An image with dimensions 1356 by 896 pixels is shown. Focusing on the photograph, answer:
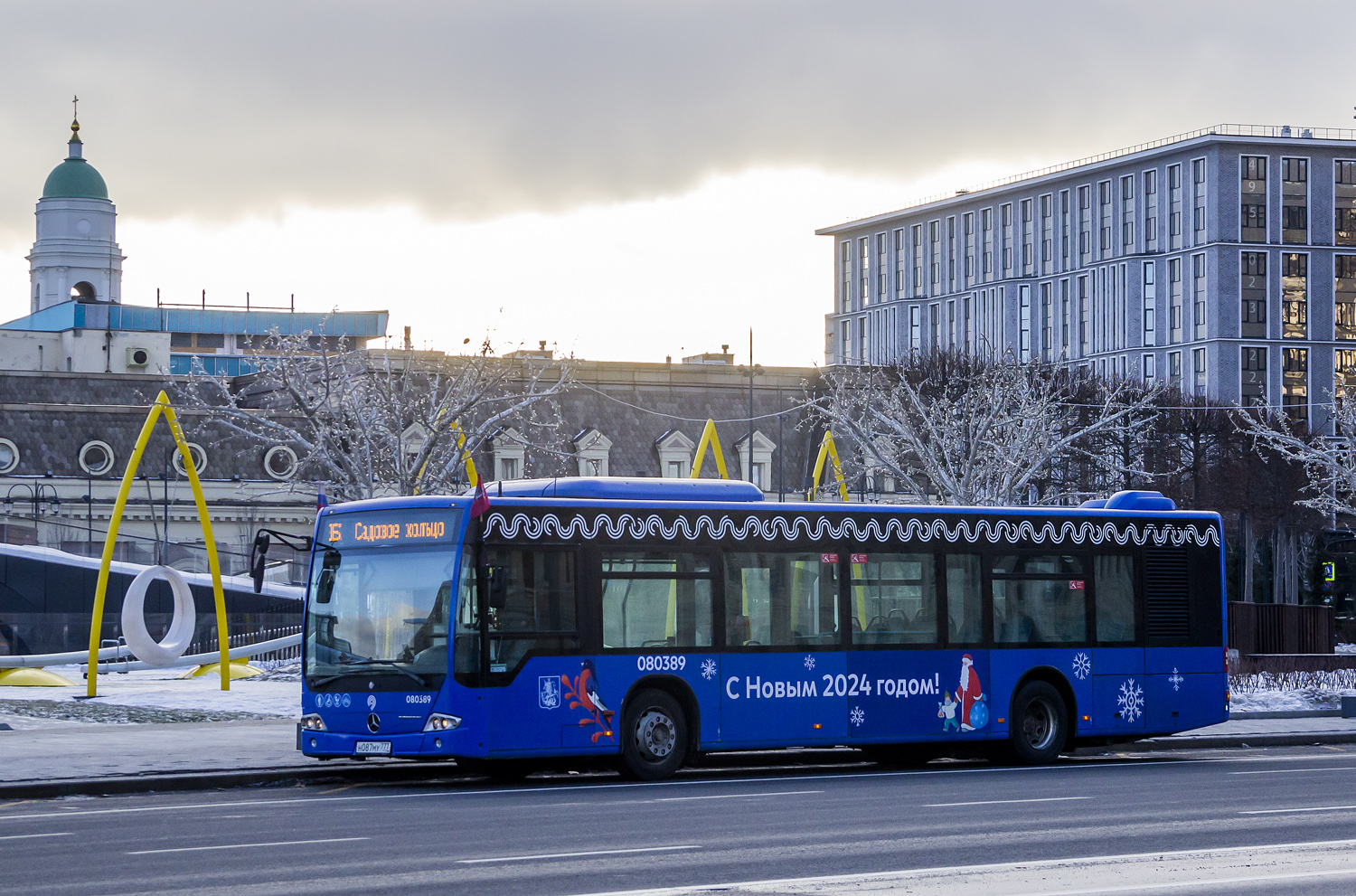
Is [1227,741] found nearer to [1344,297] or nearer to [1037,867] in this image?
[1037,867]

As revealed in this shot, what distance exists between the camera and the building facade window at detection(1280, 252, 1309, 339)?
120 m

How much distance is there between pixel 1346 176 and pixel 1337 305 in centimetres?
811

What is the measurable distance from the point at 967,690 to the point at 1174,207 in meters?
105

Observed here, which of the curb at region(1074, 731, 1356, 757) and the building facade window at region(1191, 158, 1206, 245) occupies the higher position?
the building facade window at region(1191, 158, 1206, 245)

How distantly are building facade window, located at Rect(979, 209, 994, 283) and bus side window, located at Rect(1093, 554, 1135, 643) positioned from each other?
116 m

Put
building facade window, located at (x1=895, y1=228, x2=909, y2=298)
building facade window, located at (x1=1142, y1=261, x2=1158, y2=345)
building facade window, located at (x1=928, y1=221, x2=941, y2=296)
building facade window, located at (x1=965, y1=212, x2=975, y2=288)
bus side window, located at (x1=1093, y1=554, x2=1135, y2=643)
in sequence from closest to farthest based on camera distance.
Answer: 1. bus side window, located at (x1=1093, y1=554, x2=1135, y2=643)
2. building facade window, located at (x1=1142, y1=261, x2=1158, y2=345)
3. building facade window, located at (x1=965, y1=212, x2=975, y2=288)
4. building facade window, located at (x1=928, y1=221, x2=941, y2=296)
5. building facade window, located at (x1=895, y1=228, x2=909, y2=298)

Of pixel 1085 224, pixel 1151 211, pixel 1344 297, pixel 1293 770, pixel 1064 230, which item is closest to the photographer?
pixel 1293 770

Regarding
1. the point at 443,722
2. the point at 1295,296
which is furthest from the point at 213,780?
the point at 1295,296

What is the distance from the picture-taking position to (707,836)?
14203 millimetres

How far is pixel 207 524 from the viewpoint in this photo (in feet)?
113

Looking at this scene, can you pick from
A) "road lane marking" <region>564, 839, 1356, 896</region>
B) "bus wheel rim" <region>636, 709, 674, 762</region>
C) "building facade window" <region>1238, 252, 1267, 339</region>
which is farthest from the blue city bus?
"building facade window" <region>1238, 252, 1267, 339</region>

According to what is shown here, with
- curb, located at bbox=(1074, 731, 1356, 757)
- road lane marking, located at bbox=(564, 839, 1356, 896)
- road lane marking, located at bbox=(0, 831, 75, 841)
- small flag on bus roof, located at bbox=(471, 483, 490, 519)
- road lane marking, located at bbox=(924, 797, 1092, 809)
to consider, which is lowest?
curb, located at bbox=(1074, 731, 1356, 757)

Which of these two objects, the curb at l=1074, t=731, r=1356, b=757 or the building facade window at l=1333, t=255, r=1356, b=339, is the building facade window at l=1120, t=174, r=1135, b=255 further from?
the curb at l=1074, t=731, r=1356, b=757

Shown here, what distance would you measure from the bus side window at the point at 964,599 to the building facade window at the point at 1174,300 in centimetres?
10314
